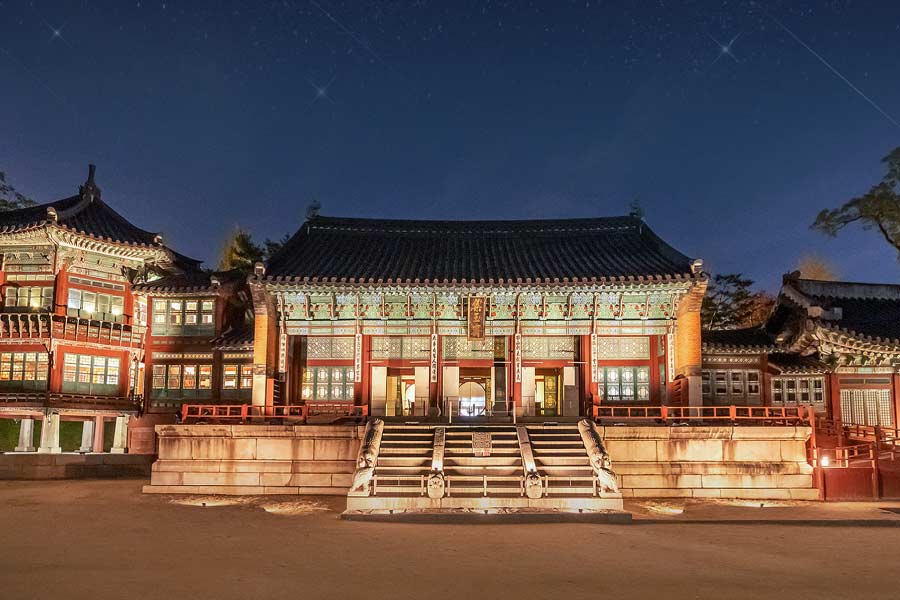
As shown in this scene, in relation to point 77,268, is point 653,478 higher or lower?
lower

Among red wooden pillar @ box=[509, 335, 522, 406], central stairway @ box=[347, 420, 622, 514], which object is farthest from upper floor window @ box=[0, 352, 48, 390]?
red wooden pillar @ box=[509, 335, 522, 406]

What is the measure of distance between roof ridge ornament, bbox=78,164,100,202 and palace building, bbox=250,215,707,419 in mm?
12826

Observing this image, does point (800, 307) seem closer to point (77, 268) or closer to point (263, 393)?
point (263, 393)

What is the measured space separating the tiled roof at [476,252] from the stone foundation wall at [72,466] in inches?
386

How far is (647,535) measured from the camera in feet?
51.3

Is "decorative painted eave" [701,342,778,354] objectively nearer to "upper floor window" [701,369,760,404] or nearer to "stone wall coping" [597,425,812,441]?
"upper floor window" [701,369,760,404]

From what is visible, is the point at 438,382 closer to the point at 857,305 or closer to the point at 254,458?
the point at 254,458

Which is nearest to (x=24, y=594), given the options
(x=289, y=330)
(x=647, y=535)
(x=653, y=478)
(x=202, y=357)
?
(x=647, y=535)

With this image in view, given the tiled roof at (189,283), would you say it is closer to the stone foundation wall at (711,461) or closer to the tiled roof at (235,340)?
the tiled roof at (235,340)

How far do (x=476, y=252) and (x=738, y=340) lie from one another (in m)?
11.7

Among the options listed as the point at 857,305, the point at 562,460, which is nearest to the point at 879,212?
the point at 857,305

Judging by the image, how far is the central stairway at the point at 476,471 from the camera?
18.3 meters

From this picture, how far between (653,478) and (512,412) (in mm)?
7078

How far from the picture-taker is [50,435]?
32.2 meters
